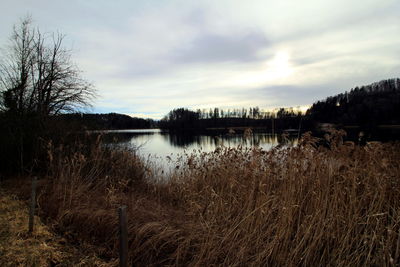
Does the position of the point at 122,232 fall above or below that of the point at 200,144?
above

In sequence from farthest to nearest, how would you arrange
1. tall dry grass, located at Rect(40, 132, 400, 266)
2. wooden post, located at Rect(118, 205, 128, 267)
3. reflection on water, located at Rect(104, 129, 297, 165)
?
reflection on water, located at Rect(104, 129, 297, 165) < tall dry grass, located at Rect(40, 132, 400, 266) < wooden post, located at Rect(118, 205, 128, 267)

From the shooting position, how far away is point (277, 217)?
292 centimetres

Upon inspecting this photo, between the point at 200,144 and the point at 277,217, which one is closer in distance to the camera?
the point at 277,217

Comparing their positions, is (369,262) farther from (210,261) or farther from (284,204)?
(210,261)

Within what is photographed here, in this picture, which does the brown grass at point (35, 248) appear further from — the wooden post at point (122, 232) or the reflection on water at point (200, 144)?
the reflection on water at point (200, 144)

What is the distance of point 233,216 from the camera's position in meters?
3.42

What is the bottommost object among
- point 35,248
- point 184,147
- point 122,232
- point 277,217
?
point 184,147

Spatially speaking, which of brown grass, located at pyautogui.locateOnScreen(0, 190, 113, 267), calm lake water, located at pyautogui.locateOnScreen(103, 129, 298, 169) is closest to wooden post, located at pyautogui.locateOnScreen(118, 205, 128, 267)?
brown grass, located at pyautogui.locateOnScreen(0, 190, 113, 267)

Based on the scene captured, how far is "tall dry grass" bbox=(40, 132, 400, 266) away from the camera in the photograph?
2.50 meters

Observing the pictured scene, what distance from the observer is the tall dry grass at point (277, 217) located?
2502mm

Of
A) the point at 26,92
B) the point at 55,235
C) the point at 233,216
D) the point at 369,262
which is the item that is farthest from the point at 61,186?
the point at 26,92

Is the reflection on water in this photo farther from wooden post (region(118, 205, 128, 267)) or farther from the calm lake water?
wooden post (region(118, 205, 128, 267))

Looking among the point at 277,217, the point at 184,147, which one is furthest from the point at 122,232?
the point at 184,147

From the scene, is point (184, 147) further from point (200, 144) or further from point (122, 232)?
point (122, 232)
